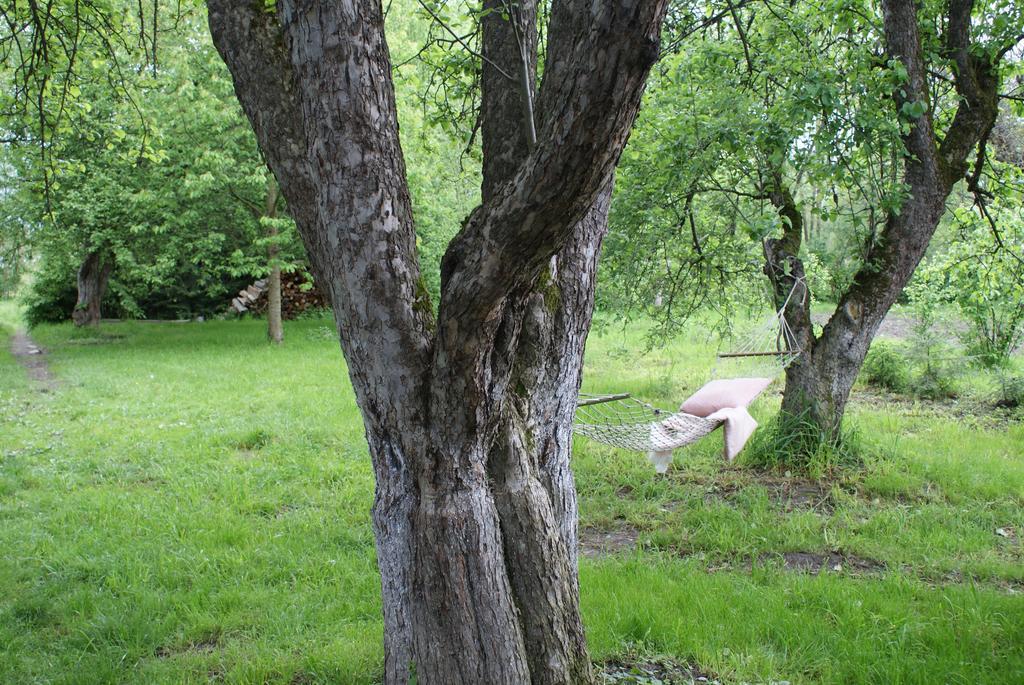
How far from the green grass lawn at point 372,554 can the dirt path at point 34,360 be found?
305 cm

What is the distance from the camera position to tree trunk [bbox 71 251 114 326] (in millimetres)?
17500

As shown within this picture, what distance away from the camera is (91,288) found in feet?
59.2

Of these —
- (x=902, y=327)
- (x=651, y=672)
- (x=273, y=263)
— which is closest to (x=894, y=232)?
(x=651, y=672)

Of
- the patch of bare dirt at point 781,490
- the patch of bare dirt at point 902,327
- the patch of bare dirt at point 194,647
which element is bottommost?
the patch of bare dirt at point 194,647

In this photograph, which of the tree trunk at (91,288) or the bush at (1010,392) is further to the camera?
the tree trunk at (91,288)

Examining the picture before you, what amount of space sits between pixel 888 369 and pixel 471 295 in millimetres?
9087

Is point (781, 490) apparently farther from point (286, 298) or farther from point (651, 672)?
point (286, 298)

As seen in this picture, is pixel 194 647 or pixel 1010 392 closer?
pixel 194 647

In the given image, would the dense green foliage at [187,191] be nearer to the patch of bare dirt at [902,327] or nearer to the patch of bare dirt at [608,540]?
the patch of bare dirt at [902,327]

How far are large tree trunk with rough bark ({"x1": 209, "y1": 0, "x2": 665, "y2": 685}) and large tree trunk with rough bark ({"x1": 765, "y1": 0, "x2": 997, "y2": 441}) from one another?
3187 millimetres

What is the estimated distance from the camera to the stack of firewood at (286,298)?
2098 centimetres

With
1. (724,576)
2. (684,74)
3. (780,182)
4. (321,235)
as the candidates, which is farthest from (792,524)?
(321,235)

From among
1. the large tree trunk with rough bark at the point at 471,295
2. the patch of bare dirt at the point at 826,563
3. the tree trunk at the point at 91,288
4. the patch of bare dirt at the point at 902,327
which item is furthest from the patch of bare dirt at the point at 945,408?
the tree trunk at the point at 91,288

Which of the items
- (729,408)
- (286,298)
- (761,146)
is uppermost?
(761,146)
